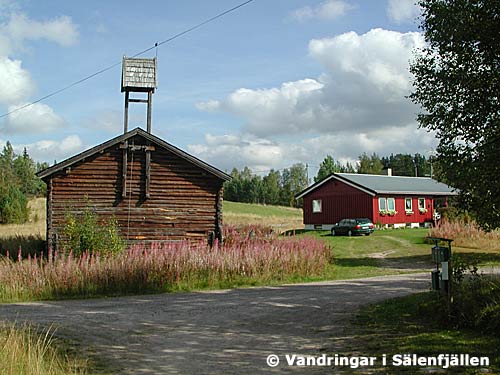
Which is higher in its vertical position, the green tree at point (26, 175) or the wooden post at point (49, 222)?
the green tree at point (26, 175)

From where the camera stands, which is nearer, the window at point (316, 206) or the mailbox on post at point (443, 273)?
the mailbox on post at point (443, 273)

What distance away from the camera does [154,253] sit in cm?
1903

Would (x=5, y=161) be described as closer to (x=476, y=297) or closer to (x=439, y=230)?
(x=439, y=230)

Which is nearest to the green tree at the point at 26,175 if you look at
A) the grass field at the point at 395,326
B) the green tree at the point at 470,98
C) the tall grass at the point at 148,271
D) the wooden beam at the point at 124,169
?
the grass field at the point at 395,326

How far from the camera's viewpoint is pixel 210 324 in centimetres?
1171

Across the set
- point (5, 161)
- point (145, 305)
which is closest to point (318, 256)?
point (145, 305)

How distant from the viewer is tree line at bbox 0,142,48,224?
2206 inches

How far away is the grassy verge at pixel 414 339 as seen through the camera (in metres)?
7.75

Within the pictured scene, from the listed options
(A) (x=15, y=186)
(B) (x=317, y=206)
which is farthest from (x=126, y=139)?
(A) (x=15, y=186)

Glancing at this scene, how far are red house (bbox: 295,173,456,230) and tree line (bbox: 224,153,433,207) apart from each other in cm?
6128

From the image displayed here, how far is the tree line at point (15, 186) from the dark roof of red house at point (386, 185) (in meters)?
25.5

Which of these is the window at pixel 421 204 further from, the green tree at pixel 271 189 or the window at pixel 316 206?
the green tree at pixel 271 189

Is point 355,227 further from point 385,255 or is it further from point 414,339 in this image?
point 414,339

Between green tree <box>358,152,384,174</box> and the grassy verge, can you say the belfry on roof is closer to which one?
the grassy verge
